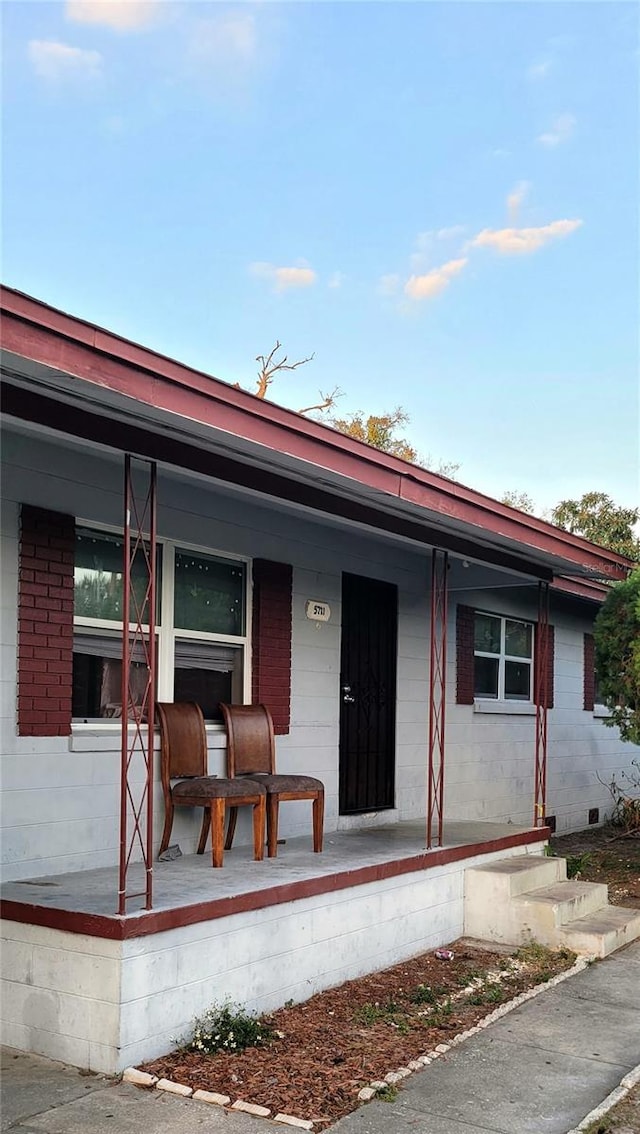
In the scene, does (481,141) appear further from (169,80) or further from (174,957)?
(174,957)

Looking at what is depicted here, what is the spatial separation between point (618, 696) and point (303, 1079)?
5.77 metres

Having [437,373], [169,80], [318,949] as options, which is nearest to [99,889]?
[318,949]

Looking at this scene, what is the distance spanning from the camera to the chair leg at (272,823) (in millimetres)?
6426

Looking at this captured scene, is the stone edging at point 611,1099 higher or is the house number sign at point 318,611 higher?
the house number sign at point 318,611

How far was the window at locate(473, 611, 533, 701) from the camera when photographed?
1073 centimetres

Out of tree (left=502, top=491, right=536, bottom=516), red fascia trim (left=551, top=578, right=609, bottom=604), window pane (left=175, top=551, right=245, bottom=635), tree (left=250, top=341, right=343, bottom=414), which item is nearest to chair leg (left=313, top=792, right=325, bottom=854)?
window pane (left=175, top=551, right=245, bottom=635)

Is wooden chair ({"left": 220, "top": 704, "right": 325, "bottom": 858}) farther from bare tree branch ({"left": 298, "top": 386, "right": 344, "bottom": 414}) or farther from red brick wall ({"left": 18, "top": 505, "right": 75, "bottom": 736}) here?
bare tree branch ({"left": 298, "top": 386, "right": 344, "bottom": 414})

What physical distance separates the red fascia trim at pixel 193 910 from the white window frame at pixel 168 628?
1406 millimetres

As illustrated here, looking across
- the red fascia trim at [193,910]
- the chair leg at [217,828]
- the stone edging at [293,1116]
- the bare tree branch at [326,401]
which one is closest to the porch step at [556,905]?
the red fascia trim at [193,910]

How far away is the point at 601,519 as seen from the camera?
1058 inches

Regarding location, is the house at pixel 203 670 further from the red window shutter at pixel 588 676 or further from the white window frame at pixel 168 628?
the red window shutter at pixel 588 676

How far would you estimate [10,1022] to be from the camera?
15.3ft

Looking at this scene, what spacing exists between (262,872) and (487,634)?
18.0 feet

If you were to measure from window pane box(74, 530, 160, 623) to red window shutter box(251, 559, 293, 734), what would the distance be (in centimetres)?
121
